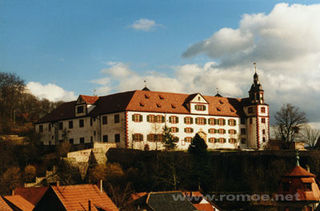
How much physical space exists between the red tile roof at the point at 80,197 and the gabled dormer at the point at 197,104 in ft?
130

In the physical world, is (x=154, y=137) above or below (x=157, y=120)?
below

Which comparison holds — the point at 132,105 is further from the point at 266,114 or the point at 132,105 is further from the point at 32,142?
the point at 266,114

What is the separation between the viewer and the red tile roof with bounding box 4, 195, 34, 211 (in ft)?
175

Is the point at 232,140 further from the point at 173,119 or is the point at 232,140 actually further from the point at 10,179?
the point at 10,179

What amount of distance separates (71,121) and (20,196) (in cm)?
2436

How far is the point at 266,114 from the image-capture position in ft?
283

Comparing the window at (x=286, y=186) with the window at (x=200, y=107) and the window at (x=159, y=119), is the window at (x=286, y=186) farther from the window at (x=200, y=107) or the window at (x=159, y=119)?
the window at (x=200, y=107)

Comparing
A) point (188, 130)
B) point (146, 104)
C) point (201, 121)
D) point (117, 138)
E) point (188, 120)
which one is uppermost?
point (146, 104)

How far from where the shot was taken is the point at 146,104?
7662 cm

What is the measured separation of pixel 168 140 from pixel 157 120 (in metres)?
Answer: 4.33

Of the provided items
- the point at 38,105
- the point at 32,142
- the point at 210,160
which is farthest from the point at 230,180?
the point at 38,105

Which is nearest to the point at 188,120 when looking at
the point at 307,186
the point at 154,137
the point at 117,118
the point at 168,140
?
the point at 154,137

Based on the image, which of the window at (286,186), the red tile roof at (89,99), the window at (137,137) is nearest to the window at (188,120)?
the window at (137,137)

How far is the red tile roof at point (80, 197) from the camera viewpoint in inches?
1566
